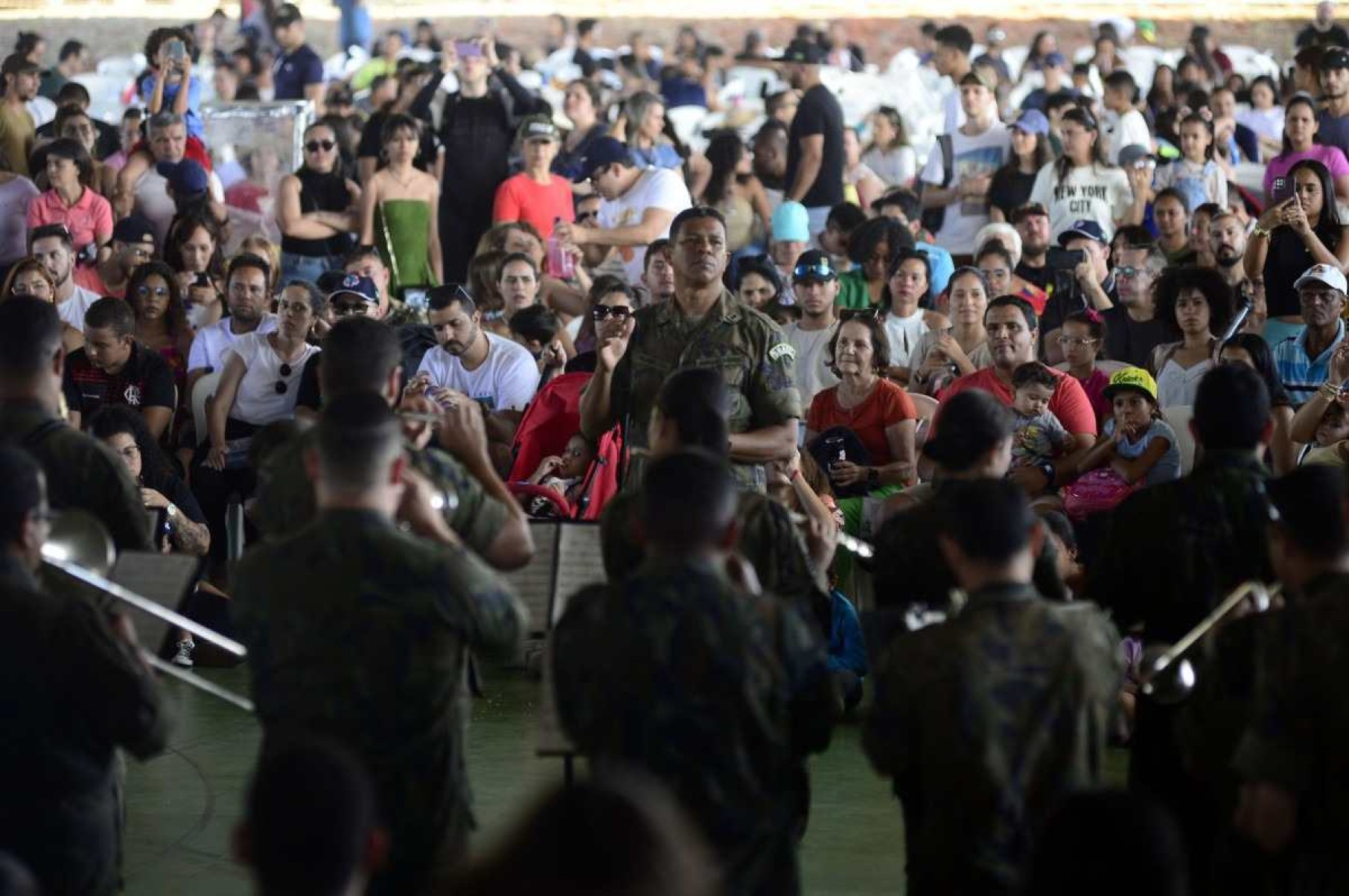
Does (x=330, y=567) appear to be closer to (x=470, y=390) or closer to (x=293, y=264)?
(x=470, y=390)

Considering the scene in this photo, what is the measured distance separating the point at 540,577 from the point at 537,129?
24.9 feet

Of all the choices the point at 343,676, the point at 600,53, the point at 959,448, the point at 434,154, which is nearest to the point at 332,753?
the point at 343,676

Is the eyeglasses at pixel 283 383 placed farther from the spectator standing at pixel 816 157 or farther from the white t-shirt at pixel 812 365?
the spectator standing at pixel 816 157

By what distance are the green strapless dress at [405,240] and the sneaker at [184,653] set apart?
12.2 feet

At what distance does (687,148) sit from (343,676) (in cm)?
1161

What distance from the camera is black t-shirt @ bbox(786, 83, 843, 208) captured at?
45.4 ft

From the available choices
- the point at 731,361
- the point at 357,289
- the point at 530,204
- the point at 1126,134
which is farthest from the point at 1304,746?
the point at 1126,134

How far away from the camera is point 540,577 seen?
5848 millimetres

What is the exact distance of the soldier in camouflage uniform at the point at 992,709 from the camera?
4500 millimetres

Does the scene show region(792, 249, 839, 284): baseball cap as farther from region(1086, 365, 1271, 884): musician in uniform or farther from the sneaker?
region(1086, 365, 1271, 884): musician in uniform

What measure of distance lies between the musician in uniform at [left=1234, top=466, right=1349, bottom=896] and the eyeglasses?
22.3ft

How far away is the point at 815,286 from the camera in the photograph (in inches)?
424

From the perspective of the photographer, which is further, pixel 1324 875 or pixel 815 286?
pixel 815 286

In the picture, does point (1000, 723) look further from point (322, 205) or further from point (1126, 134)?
point (1126, 134)
